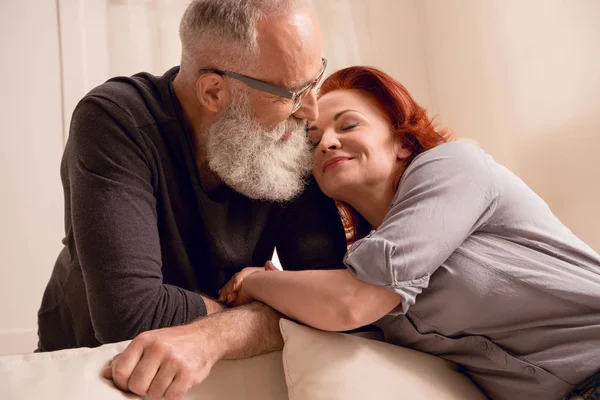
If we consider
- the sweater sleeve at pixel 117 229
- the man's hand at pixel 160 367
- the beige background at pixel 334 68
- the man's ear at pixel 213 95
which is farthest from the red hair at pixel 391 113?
the beige background at pixel 334 68

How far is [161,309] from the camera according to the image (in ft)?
4.25

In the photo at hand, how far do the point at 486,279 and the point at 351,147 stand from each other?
520 millimetres

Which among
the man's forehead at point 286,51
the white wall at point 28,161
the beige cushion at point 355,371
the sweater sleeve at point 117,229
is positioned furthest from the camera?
the white wall at point 28,161

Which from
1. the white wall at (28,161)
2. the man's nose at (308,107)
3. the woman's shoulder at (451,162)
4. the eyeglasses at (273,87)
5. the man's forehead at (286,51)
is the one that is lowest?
the white wall at (28,161)

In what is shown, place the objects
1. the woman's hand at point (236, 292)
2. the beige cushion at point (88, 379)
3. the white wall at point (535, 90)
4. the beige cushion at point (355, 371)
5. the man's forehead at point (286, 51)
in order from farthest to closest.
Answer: the white wall at point (535, 90), the man's forehead at point (286, 51), the woman's hand at point (236, 292), the beige cushion at point (355, 371), the beige cushion at point (88, 379)

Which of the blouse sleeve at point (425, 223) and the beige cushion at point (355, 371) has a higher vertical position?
the blouse sleeve at point (425, 223)

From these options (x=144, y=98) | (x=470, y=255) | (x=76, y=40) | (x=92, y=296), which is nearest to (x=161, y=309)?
(x=92, y=296)

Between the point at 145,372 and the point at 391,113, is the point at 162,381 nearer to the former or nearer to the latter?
the point at 145,372

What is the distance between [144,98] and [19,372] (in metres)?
0.81

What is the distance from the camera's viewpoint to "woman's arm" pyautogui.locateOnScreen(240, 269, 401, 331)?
115 cm

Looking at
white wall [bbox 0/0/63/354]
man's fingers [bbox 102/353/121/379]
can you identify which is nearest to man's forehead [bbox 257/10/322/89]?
man's fingers [bbox 102/353/121/379]

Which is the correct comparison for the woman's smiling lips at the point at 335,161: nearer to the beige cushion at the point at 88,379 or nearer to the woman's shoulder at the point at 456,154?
the woman's shoulder at the point at 456,154

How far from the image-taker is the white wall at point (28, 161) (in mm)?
2828

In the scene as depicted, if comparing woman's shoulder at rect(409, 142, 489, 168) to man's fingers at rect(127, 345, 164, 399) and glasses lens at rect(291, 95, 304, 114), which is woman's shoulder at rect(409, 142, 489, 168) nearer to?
glasses lens at rect(291, 95, 304, 114)
